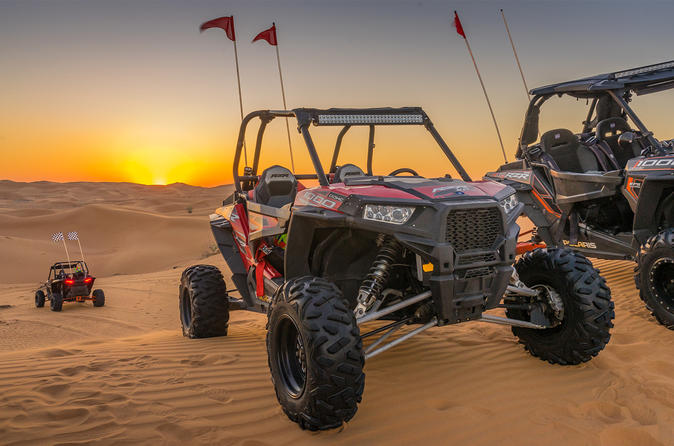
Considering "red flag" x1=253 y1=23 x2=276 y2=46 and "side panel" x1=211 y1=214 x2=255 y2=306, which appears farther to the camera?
"red flag" x1=253 y1=23 x2=276 y2=46

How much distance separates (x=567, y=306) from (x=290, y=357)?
227cm

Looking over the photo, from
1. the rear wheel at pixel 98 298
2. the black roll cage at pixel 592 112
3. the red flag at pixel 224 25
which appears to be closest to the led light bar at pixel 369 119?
the black roll cage at pixel 592 112

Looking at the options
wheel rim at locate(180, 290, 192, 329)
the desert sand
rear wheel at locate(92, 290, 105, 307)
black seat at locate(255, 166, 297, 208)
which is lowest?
rear wheel at locate(92, 290, 105, 307)

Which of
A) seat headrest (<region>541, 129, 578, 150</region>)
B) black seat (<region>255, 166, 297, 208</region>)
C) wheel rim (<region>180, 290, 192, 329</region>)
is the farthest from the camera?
seat headrest (<region>541, 129, 578, 150</region>)

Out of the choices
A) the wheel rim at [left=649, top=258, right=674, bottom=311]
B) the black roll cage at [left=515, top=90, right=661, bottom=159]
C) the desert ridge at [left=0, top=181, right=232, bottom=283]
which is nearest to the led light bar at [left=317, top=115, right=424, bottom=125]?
the wheel rim at [left=649, top=258, right=674, bottom=311]

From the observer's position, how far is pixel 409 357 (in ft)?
16.0

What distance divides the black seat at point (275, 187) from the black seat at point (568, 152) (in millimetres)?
5072

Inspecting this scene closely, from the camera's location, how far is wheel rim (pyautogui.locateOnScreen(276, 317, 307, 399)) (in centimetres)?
354

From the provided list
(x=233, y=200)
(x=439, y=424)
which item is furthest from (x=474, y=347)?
(x=233, y=200)

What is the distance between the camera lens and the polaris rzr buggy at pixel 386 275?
3.23 m

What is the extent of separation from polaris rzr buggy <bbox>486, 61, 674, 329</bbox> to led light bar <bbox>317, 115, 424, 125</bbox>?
3218 millimetres

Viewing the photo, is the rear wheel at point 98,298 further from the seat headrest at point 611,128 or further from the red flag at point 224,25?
the seat headrest at point 611,128

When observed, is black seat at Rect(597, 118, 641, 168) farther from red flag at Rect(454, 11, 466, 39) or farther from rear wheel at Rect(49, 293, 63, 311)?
rear wheel at Rect(49, 293, 63, 311)

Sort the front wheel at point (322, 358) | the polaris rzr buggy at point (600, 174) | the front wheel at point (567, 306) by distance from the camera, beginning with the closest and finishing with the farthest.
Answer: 1. the front wheel at point (322, 358)
2. the front wheel at point (567, 306)
3. the polaris rzr buggy at point (600, 174)
